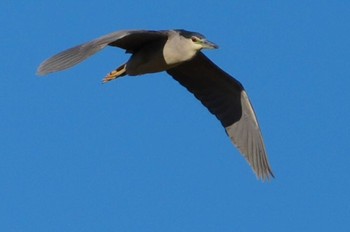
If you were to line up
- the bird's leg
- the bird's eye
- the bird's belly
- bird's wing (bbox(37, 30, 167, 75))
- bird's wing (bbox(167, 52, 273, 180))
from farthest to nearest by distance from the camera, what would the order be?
bird's wing (bbox(167, 52, 273, 180)), the bird's leg, the bird's belly, the bird's eye, bird's wing (bbox(37, 30, 167, 75))

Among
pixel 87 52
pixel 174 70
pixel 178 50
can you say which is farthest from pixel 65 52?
pixel 174 70

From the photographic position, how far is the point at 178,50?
14109 millimetres

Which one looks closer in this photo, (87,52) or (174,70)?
(87,52)

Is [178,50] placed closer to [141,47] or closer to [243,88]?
[141,47]

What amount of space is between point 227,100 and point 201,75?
44 cm

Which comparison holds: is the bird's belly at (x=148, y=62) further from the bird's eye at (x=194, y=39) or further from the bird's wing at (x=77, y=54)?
the bird's wing at (x=77, y=54)

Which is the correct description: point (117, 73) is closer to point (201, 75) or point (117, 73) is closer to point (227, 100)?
point (201, 75)

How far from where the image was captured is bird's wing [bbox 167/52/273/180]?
1536 cm

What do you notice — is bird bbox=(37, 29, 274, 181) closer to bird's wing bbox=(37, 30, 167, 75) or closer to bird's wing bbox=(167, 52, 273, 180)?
bird's wing bbox=(167, 52, 273, 180)

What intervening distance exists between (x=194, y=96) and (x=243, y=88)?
2.05 feet

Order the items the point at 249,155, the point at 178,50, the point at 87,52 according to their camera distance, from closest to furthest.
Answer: the point at 87,52 → the point at 178,50 → the point at 249,155

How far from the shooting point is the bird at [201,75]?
14.1 m

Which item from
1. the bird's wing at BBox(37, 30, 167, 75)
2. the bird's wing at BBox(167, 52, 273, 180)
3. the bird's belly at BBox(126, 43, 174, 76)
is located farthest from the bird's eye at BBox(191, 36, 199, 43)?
the bird's wing at BBox(167, 52, 273, 180)

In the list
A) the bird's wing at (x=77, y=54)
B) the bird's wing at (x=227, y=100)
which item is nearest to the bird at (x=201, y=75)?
the bird's wing at (x=227, y=100)
